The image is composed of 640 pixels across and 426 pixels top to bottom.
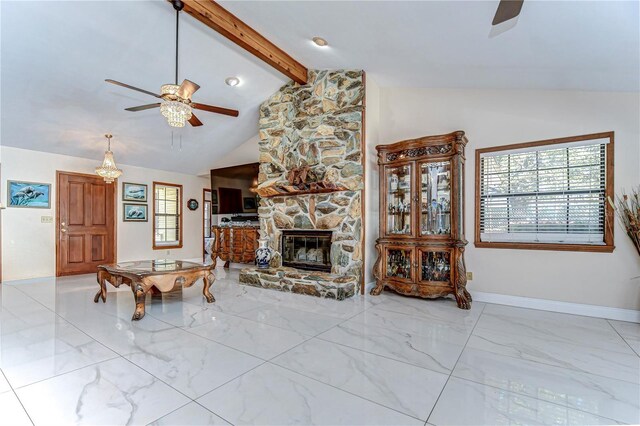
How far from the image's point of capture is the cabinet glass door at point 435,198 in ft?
12.8

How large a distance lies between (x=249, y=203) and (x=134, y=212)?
2.85 m

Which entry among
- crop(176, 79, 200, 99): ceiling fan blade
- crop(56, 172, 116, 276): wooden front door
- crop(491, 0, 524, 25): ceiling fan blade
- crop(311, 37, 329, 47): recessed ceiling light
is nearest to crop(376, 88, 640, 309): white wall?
crop(311, 37, 329, 47): recessed ceiling light

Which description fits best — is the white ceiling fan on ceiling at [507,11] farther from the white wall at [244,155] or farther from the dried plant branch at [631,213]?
the white wall at [244,155]

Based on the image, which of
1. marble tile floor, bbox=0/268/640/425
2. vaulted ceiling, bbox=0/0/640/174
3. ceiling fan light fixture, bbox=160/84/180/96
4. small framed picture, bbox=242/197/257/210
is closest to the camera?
marble tile floor, bbox=0/268/640/425

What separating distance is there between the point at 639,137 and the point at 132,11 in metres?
5.69

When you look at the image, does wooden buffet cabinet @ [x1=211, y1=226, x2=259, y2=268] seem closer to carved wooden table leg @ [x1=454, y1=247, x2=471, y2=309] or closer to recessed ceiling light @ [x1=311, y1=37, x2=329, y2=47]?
recessed ceiling light @ [x1=311, y1=37, x2=329, y2=47]

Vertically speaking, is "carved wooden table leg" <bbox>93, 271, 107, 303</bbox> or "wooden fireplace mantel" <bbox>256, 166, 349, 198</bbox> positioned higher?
"wooden fireplace mantel" <bbox>256, 166, 349, 198</bbox>

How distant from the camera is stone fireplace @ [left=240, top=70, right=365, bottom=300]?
14.3 feet

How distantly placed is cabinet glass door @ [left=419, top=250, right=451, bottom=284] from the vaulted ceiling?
226cm

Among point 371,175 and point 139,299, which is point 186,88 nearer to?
point 139,299

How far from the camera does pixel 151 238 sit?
24.1 ft

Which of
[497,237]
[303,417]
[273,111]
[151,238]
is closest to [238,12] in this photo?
[273,111]

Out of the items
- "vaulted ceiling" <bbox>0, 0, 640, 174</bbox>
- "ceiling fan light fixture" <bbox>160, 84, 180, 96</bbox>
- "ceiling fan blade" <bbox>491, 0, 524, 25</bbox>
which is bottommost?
"ceiling fan light fixture" <bbox>160, 84, 180, 96</bbox>

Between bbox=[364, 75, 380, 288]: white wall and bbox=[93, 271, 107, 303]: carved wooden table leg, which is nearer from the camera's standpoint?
bbox=[93, 271, 107, 303]: carved wooden table leg
